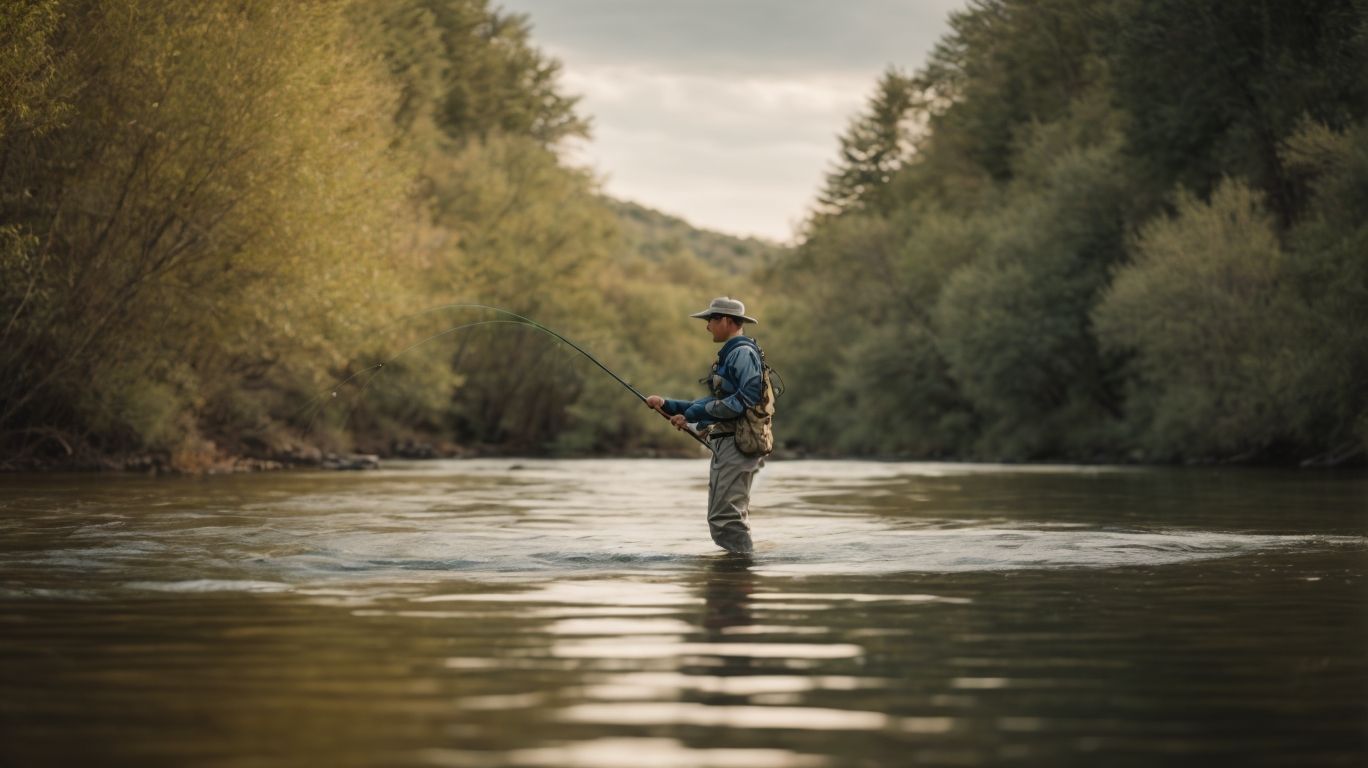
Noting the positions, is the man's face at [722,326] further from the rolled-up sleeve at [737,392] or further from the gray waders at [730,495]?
the gray waders at [730,495]

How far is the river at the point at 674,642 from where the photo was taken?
5852 millimetres

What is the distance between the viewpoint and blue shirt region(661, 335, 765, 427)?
13.5m

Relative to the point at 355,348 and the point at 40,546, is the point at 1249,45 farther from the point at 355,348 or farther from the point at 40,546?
the point at 40,546

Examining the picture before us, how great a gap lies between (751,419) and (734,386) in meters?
0.29

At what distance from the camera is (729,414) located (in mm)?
13523

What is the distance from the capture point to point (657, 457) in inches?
2096

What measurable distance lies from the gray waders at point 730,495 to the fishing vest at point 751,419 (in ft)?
0.29

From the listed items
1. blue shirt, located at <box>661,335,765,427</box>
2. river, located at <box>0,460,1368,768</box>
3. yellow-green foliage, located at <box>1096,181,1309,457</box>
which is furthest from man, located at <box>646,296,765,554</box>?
yellow-green foliage, located at <box>1096,181,1309,457</box>

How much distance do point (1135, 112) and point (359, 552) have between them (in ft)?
116

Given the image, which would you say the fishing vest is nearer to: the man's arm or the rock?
the man's arm

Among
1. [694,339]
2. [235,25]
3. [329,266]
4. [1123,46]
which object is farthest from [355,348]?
[694,339]

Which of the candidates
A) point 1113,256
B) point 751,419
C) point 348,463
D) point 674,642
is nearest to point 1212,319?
point 1113,256

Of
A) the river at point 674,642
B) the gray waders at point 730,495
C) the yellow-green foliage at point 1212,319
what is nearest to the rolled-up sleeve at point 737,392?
the gray waders at point 730,495

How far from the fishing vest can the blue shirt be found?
11 millimetres
